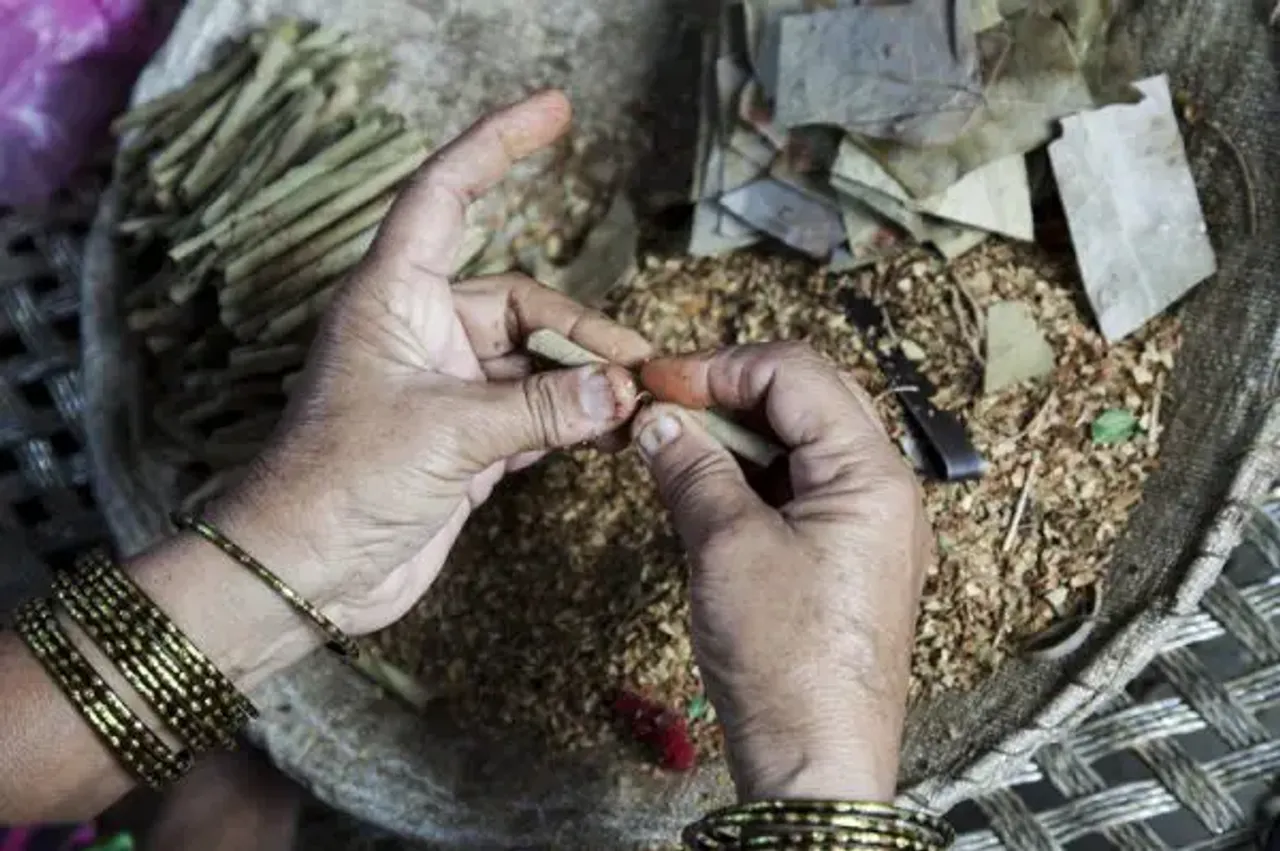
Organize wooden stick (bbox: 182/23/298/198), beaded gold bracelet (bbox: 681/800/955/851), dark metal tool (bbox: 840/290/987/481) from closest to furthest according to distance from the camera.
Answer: beaded gold bracelet (bbox: 681/800/955/851) < dark metal tool (bbox: 840/290/987/481) < wooden stick (bbox: 182/23/298/198)

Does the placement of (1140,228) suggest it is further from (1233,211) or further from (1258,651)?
(1258,651)

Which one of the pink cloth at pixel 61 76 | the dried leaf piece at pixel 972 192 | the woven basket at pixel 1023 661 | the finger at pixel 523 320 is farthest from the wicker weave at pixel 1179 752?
the pink cloth at pixel 61 76

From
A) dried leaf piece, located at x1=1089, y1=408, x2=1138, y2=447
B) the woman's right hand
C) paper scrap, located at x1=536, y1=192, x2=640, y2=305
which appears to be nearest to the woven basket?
dried leaf piece, located at x1=1089, y1=408, x2=1138, y2=447

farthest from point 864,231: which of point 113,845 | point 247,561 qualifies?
point 113,845

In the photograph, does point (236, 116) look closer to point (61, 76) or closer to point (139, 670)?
point (61, 76)

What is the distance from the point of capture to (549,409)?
793mm

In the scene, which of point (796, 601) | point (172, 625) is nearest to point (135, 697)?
point (172, 625)

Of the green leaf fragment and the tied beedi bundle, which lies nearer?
the green leaf fragment

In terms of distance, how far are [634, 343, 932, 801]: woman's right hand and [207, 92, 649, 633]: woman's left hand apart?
0.09m

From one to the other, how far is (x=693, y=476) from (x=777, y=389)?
0.22 ft

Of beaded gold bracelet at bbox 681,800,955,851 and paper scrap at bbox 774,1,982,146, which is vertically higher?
paper scrap at bbox 774,1,982,146

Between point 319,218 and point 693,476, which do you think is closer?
point 693,476

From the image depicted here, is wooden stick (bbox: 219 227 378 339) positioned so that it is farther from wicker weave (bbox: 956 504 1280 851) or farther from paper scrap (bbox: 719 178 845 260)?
wicker weave (bbox: 956 504 1280 851)

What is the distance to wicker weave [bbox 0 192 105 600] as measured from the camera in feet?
4.26
